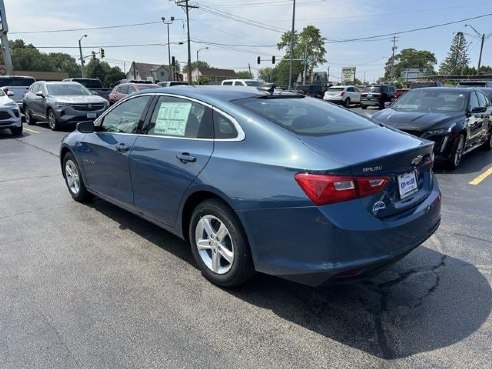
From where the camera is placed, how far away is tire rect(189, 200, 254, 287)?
305 centimetres

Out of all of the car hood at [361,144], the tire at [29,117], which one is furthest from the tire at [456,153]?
the tire at [29,117]

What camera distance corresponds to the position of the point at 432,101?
871 centimetres

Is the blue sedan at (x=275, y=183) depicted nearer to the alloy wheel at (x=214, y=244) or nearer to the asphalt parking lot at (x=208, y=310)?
the alloy wheel at (x=214, y=244)

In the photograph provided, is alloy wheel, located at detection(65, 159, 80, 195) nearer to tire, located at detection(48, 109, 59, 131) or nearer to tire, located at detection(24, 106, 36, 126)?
tire, located at detection(48, 109, 59, 131)

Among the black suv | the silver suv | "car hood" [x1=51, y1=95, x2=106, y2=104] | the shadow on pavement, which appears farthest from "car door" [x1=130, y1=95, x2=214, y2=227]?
the black suv

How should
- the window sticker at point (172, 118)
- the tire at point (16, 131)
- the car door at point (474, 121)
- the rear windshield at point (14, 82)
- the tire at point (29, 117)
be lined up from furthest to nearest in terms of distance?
the rear windshield at point (14, 82)
the tire at point (29, 117)
the tire at point (16, 131)
the car door at point (474, 121)
the window sticker at point (172, 118)

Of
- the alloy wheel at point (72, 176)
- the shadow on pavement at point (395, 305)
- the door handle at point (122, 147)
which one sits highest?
the door handle at point (122, 147)

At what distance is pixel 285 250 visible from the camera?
2764 millimetres

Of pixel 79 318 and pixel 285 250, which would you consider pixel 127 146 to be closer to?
pixel 79 318

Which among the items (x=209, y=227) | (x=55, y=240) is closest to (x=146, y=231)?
(x=55, y=240)

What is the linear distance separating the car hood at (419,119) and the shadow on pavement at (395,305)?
413cm

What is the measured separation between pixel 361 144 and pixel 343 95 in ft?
91.5

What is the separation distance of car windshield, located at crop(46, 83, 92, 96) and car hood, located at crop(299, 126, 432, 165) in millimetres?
13293

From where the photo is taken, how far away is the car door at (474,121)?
27.1 feet
